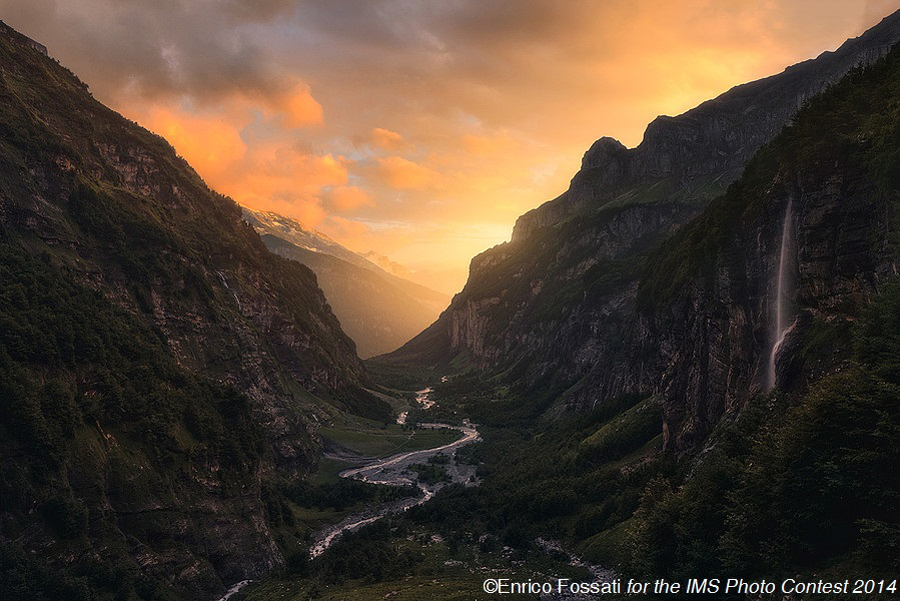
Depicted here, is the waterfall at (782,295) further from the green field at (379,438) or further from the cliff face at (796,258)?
the green field at (379,438)

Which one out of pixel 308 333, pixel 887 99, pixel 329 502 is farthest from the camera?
pixel 308 333

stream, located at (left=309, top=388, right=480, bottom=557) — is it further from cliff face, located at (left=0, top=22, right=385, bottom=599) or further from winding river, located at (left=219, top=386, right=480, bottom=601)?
cliff face, located at (left=0, top=22, right=385, bottom=599)

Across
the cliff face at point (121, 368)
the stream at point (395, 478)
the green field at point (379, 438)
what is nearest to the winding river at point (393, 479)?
the stream at point (395, 478)

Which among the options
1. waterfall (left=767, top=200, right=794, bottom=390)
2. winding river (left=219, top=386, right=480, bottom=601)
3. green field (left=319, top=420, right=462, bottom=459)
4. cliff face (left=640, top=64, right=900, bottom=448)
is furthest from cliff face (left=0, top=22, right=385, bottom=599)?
waterfall (left=767, top=200, right=794, bottom=390)

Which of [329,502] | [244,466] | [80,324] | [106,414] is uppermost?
[80,324]

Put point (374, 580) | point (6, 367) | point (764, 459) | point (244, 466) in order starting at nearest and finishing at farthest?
point (764, 459)
point (6, 367)
point (374, 580)
point (244, 466)

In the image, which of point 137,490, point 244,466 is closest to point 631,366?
point 244,466

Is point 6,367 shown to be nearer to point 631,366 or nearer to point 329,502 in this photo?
point 329,502
